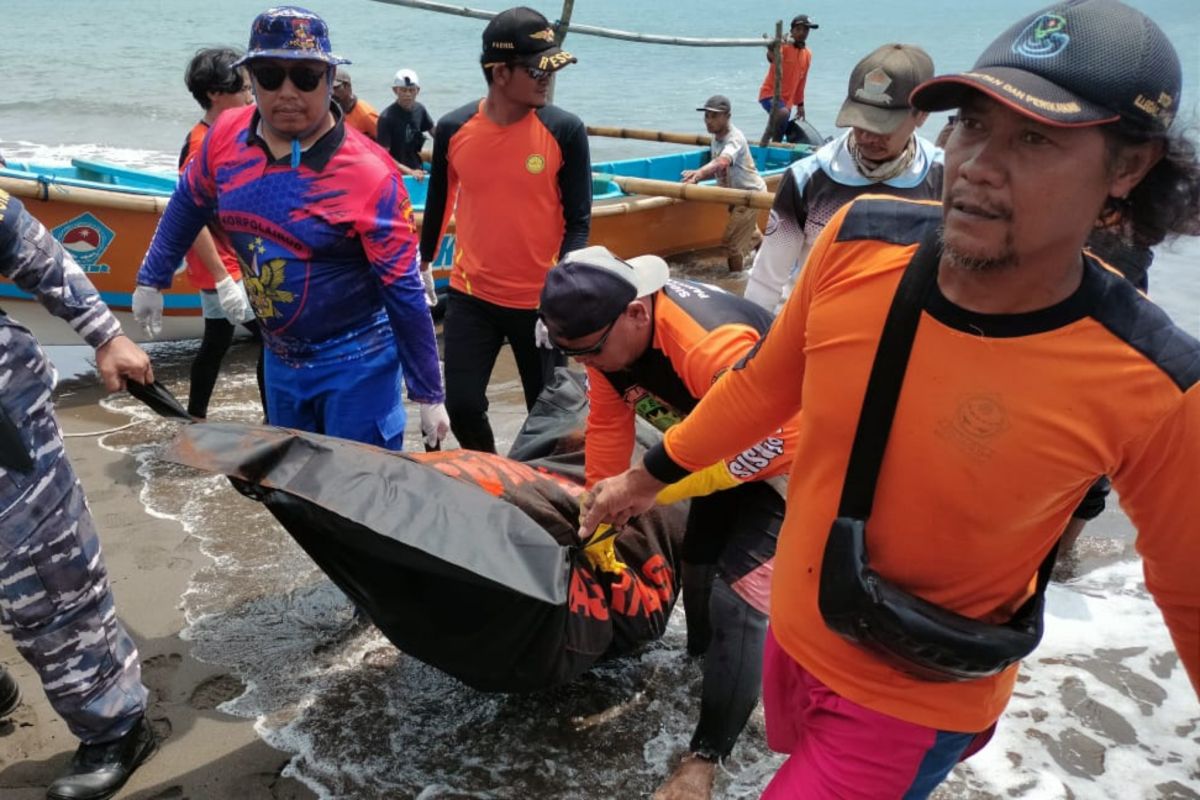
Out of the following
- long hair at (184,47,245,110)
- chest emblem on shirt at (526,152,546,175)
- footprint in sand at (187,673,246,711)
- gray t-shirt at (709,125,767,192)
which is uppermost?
long hair at (184,47,245,110)

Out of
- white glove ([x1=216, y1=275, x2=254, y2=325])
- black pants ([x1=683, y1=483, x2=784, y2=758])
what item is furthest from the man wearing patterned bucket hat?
white glove ([x1=216, y1=275, x2=254, y2=325])

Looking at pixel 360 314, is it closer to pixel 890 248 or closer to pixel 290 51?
pixel 290 51

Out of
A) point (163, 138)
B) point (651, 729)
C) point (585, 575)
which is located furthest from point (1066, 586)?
point (163, 138)

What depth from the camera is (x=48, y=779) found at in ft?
9.73

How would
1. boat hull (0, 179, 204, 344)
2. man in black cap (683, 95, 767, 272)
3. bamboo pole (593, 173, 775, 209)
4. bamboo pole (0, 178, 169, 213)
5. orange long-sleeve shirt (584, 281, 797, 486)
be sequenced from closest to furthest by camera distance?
orange long-sleeve shirt (584, 281, 797, 486)
bamboo pole (0, 178, 169, 213)
boat hull (0, 179, 204, 344)
bamboo pole (593, 173, 775, 209)
man in black cap (683, 95, 767, 272)

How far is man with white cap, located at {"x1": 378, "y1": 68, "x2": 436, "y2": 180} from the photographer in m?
9.73

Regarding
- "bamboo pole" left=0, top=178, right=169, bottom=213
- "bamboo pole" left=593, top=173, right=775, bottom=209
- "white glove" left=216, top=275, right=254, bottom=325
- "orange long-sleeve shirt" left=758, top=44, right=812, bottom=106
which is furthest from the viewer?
"orange long-sleeve shirt" left=758, top=44, right=812, bottom=106

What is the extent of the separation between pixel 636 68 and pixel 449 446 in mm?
35903

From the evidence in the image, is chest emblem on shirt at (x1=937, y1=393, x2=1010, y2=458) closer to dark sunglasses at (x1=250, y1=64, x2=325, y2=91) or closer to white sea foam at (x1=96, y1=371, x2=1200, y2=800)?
white sea foam at (x1=96, y1=371, x2=1200, y2=800)

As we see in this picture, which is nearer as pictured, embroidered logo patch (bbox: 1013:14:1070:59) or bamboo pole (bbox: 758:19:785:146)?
embroidered logo patch (bbox: 1013:14:1070:59)

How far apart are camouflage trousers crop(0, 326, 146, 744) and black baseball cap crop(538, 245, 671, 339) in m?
1.36

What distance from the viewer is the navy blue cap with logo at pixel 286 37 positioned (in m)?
3.13

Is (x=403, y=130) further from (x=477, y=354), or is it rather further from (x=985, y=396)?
(x=985, y=396)

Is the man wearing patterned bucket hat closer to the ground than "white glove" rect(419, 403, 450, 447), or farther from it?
farther from it
